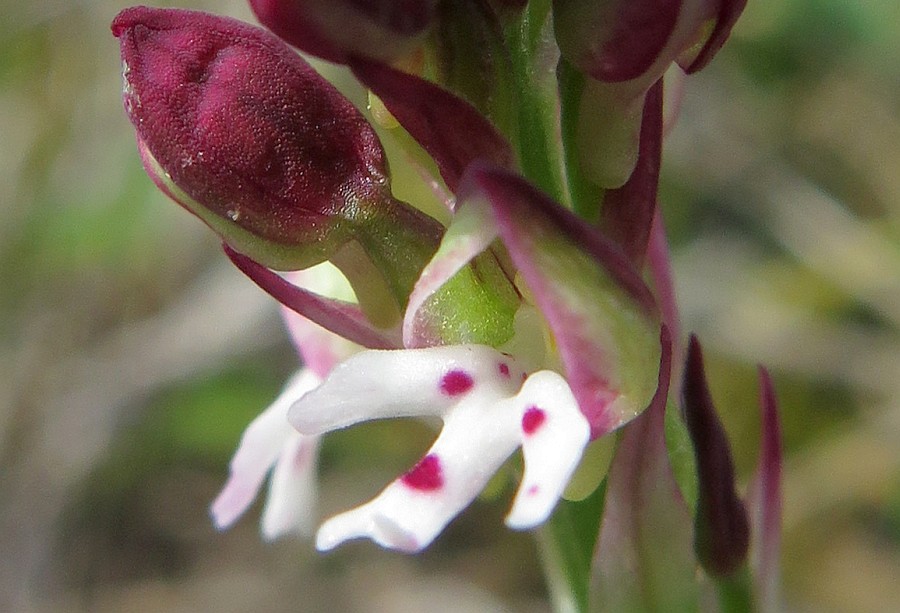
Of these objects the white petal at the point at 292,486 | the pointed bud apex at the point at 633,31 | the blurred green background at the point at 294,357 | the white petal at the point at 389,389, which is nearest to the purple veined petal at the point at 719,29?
the pointed bud apex at the point at 633,31

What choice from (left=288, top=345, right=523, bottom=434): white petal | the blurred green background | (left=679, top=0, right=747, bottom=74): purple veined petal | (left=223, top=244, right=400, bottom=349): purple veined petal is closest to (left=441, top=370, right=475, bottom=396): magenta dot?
(left=288, top=345, right=523, bottom=434): white petal

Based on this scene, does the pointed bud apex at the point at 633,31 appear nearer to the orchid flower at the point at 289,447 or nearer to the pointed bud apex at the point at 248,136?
the pointed bud apex at the point at 248,136

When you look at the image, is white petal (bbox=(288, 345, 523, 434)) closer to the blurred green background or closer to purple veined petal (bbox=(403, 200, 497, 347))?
purple veined petal (bbox=(403, 200, 497, 347))

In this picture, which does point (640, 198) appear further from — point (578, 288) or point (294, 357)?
point (294, 357)

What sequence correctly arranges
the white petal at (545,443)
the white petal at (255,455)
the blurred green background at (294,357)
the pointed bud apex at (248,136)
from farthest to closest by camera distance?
the blurred green background at (294,357) → the white petal at (255,455) → the pointed bud apex at (248,136) → the white petal at (545,443)

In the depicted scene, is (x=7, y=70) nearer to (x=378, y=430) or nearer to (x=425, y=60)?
(x=378, y=430)
